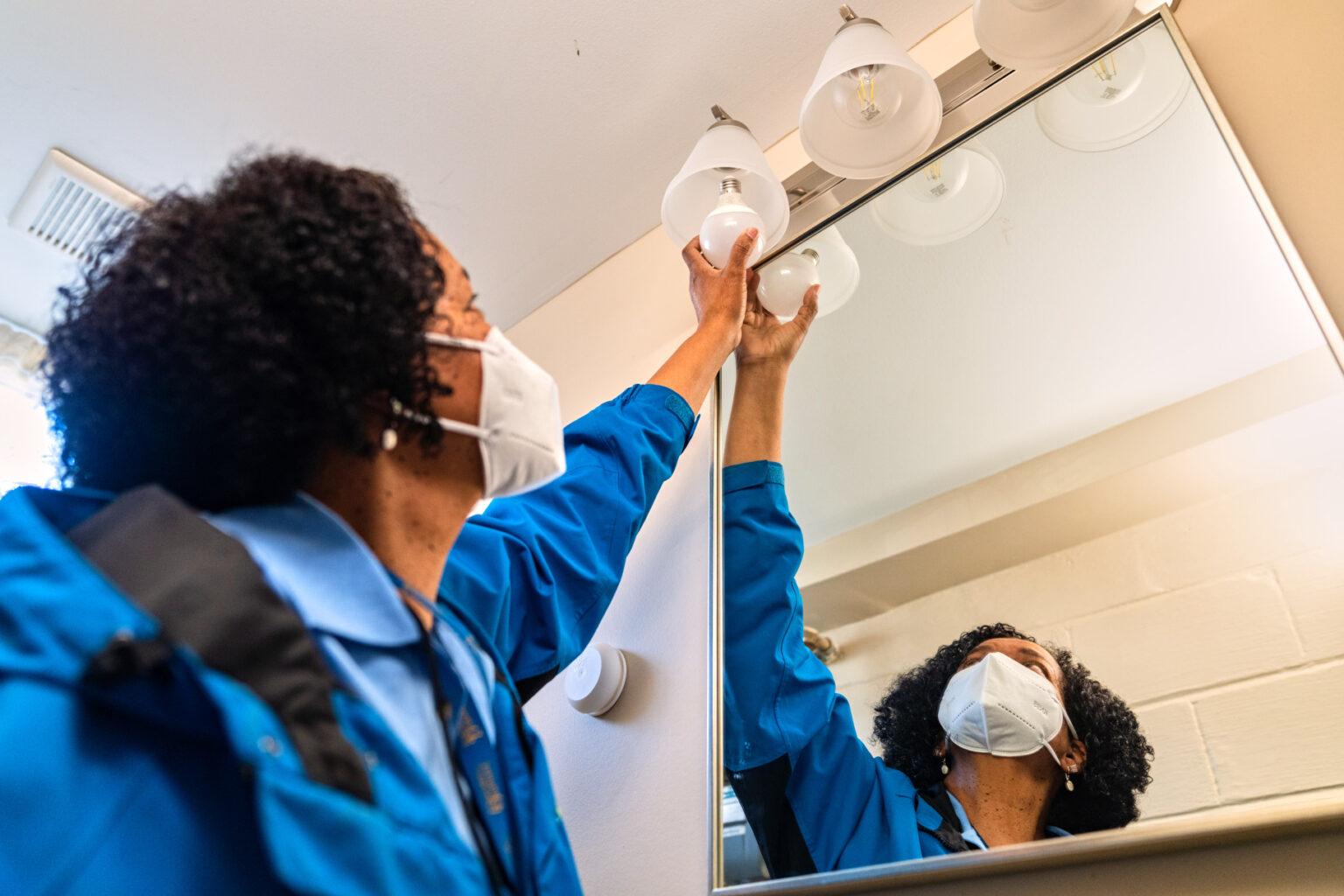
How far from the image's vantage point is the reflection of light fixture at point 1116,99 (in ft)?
3.40

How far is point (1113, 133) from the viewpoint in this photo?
3.52 feet

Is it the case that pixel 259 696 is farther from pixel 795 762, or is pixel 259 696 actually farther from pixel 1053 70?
pixel 1053 70

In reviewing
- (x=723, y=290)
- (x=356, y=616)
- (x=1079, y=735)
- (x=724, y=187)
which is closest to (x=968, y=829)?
(x=1079, y=735)

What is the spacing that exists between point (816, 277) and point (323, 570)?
0.86 metres

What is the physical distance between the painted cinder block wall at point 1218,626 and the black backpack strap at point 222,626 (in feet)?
2.05

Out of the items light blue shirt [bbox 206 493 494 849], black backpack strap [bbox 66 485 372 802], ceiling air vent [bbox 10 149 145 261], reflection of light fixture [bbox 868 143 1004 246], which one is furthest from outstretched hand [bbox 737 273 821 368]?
ceiling air vent [bbox 10 149 145 261]

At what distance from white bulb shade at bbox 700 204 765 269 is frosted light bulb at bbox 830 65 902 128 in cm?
17

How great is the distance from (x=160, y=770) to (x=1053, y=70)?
3.91 ft

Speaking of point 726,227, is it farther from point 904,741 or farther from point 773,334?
point 904,741

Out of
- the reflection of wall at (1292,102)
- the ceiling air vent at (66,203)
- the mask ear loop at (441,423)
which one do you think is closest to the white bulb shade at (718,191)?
the reflection of wall at (1292,102)

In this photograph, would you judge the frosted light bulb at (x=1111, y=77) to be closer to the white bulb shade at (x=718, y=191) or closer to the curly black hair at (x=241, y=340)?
the white bulb shade at (x=718, y=191)

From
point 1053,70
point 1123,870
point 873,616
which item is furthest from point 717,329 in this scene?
point 1123,870

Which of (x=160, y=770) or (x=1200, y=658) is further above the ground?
(x=1200, y=658)

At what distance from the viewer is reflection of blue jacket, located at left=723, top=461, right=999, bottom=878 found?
2.83 feet
